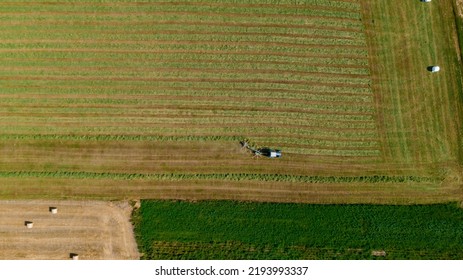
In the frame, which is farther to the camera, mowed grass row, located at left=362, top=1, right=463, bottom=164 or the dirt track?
mowed grass row, located at left=362, top=1, right=463, bottom=164

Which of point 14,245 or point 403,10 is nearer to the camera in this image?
point 14,245

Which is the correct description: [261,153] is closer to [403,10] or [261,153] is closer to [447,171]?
[447,171]

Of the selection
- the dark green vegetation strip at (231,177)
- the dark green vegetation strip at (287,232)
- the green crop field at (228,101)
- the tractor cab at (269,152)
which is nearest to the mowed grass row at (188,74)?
the green crop field at (228,101)

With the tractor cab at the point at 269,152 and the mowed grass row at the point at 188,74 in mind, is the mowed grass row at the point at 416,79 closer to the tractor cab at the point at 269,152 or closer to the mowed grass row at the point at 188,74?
the mowed grass row at the point at 188,74

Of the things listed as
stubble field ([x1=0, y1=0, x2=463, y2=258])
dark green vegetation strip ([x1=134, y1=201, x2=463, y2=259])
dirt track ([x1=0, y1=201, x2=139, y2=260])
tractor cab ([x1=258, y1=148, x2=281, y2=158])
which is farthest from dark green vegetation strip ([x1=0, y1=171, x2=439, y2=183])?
dirt track ([x1=0, y1=201, x2=139, y2=260])

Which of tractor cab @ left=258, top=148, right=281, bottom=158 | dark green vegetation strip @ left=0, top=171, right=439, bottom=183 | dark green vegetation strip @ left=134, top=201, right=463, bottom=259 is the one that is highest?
tractor cab @ left=258, top=148, right=281, bottom=158

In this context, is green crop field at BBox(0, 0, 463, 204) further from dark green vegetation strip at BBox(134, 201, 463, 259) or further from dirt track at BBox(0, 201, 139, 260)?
dirt track at BBox(0, 201, 139, 260)
